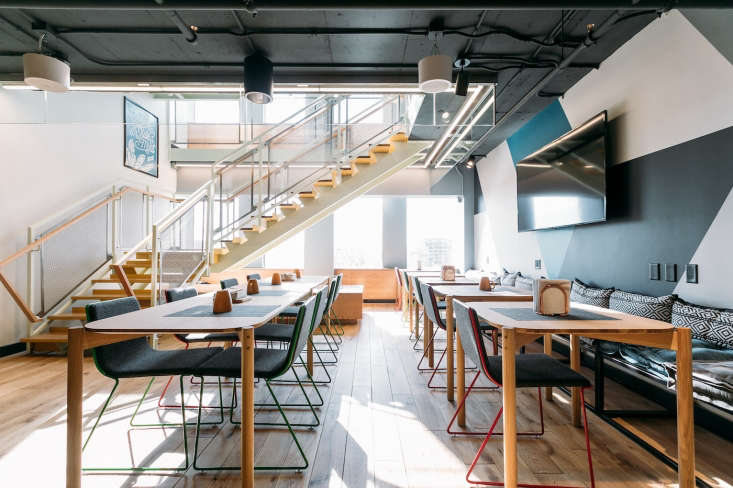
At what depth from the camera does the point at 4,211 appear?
438 cm

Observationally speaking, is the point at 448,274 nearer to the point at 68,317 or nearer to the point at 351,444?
the point at 351,444

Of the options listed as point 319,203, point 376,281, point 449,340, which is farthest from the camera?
point 376,281

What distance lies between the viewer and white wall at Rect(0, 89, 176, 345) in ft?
14.2

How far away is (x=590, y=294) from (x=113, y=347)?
391 cm

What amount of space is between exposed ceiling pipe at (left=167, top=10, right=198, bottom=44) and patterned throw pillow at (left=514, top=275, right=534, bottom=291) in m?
4.48

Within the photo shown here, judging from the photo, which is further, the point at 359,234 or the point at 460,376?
the point at 359,234

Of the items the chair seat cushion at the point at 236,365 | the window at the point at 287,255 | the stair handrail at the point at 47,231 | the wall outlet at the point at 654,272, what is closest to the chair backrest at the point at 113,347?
the chair seat cushion at the point at 236,365

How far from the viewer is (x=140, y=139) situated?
6.86 metres

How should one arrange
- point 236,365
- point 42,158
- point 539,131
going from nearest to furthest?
point 236,365
point 42,158
point 539,131

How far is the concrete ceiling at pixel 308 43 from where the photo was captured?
3.22m

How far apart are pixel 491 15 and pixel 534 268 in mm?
3466

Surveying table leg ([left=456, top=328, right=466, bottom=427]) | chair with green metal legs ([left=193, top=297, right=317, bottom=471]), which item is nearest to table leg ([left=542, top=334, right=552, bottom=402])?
table leg ([left=456, top=328, right=466, bottom=427])

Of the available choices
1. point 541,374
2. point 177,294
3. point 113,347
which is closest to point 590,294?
point 541,374

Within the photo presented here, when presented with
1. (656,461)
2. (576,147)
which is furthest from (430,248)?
(656,461)
